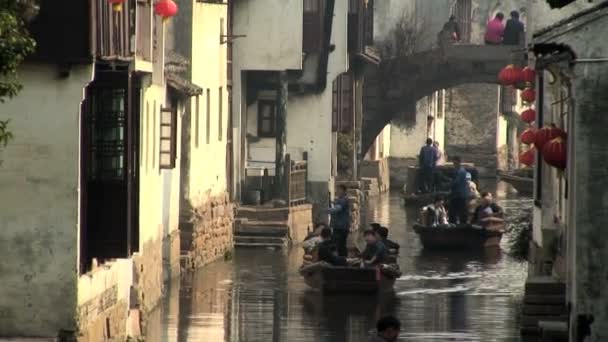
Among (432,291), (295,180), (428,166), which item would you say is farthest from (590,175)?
(428,166)

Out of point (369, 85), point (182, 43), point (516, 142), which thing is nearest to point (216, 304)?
point (182, 43)

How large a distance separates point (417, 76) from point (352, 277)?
29.1 metres

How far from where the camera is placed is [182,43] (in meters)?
44.7

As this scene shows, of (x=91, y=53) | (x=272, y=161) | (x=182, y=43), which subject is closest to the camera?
(x=91, y=53)

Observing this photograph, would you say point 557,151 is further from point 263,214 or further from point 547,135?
point 263,214

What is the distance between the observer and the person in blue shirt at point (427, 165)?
65.2 meters

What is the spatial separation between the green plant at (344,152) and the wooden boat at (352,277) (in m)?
21.4

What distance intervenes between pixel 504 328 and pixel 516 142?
52356 mm

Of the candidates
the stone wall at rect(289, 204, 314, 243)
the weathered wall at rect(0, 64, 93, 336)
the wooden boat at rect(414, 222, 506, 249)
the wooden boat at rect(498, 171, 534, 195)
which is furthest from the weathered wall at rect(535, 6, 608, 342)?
the wooden boat at rect(498, 171, 534, 195)

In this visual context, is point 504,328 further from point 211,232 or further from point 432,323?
point 211,232

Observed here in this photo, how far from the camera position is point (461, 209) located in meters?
53.6

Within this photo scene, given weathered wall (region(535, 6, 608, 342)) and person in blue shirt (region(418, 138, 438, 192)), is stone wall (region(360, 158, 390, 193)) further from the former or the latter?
weathered wall (region(535, 6, 608, 342))

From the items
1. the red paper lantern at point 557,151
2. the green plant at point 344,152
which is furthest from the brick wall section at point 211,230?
the red paper lantern at point 557,151

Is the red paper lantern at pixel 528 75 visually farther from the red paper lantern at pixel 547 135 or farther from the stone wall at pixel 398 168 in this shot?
the stone wall at pixel 398 168
